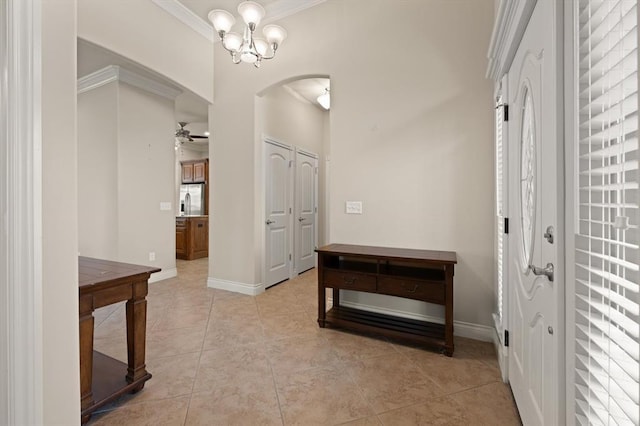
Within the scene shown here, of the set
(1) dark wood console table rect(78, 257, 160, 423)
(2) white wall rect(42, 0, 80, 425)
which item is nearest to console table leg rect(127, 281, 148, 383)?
(1) dark wood console table rect(78, 257, 160, 423)

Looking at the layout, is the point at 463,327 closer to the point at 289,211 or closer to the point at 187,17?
the point at 289,211

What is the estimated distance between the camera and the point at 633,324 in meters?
0.58

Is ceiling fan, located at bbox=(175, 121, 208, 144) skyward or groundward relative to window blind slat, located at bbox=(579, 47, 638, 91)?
skyward

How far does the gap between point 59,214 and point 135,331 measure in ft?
3.58

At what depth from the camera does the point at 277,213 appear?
4426 mm

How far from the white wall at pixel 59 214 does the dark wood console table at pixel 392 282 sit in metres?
1.92

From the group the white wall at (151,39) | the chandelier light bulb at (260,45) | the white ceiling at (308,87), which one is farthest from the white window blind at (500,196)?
the white wall at (151,39)

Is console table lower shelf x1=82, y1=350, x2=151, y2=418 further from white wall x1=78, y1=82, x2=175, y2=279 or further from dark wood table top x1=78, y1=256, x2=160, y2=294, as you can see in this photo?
white wall x1=78, y1=82, x2=175, y2=279

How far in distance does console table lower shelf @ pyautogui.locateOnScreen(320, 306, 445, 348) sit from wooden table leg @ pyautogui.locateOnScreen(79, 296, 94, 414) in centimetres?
182

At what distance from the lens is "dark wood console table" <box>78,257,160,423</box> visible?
1548mm

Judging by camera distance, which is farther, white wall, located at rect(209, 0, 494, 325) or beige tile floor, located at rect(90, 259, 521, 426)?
white wall, located at rect(209, 0, 494, 325)

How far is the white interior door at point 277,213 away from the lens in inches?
165

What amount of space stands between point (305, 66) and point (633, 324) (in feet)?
11.8

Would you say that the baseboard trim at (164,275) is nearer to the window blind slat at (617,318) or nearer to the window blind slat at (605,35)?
the window blind slat at (617,318)
